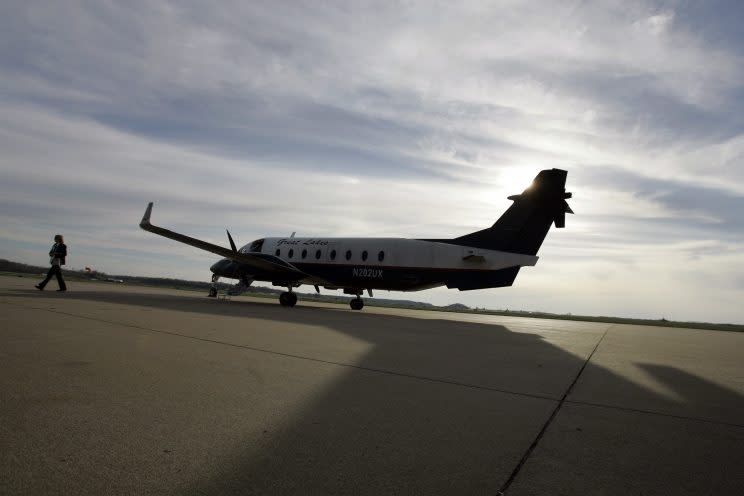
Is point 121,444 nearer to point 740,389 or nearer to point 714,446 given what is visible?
point 714,446

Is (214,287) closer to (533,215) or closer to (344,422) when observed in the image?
(533,215)

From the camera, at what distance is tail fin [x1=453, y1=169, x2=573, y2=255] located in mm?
17047

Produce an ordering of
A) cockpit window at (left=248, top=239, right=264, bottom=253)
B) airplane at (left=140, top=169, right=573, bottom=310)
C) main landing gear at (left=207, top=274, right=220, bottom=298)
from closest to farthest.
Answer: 1. airplane at (left=140, top=169, right=573, bottom=310)
2. cockpit window at (left=248, top=239, right=264, bottom=253)
3. main landing gear at (left=207, top=274, right=220, bottom=298)

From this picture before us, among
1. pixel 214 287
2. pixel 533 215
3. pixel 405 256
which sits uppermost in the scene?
pixel 533 215

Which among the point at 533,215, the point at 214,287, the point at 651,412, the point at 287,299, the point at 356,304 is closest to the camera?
Result: the point at 651,412

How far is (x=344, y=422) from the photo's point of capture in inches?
140

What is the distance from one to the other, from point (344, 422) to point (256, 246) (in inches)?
906

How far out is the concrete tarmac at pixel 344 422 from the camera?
2.57 meters

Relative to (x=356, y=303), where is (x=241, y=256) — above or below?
above

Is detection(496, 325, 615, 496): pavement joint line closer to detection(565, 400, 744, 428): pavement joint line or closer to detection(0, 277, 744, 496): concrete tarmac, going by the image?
detection(0, 277, 744, 496): concrete tarmac

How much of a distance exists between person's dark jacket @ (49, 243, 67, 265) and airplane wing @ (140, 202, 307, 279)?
310cm

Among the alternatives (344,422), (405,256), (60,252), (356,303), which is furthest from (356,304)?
(344,422)

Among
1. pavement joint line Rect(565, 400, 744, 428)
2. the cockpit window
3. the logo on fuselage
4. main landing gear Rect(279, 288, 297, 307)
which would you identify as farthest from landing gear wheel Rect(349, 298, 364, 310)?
pavement joint line Rect(565, 400, 744, 428)

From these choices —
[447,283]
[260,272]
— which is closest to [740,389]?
[447,283]
